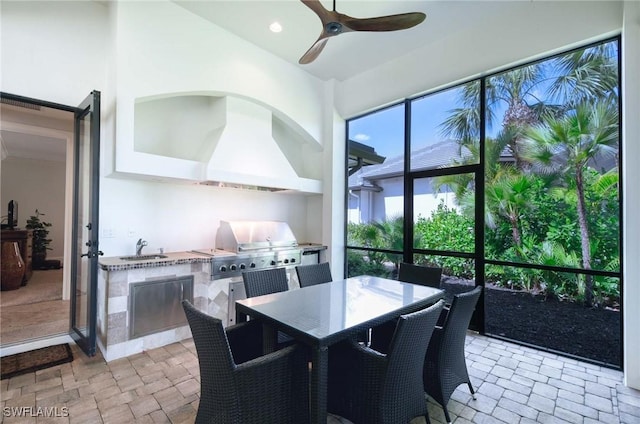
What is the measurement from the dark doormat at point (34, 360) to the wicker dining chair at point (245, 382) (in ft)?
6.75

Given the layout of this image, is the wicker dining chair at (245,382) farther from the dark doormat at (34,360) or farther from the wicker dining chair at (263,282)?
the dark doormat at (34,360)

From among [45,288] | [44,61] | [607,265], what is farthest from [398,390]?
[45,288]

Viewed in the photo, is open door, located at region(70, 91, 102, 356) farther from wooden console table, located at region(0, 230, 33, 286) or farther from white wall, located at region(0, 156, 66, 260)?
white wall, located at region(0, 156, 66, 260)

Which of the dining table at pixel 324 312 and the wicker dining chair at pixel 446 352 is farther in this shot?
the wicker dining chair at pixel 446 352

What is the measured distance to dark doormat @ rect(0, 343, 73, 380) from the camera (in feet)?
8.41

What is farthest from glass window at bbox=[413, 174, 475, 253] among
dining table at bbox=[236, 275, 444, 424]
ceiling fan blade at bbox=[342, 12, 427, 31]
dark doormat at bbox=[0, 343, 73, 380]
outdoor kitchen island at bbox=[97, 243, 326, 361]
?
dark doormat at bbox=[0, 343, 73, 380]

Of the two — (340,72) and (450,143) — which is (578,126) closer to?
(450,143)

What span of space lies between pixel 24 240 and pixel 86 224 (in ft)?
12.8

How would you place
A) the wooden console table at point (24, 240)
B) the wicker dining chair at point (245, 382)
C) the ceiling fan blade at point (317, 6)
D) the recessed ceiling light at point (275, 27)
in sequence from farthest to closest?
the wooden console table at point (24, 240)
the recessed ceiling light at point (275, 27)
the ceiling fan blade at point (317, 6)
the wicker dining chair at point (245, 382)

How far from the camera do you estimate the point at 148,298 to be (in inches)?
119

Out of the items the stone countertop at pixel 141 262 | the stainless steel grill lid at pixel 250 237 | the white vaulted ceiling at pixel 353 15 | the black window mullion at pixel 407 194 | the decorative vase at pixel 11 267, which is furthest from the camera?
the decorative vase at pixel 11 267

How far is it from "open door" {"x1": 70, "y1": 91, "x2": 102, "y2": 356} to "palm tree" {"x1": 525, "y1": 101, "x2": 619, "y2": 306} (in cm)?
455

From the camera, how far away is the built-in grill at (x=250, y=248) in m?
3.59

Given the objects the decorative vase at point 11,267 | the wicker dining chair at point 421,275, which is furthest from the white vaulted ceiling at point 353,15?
the decorative vase at point 11,267
